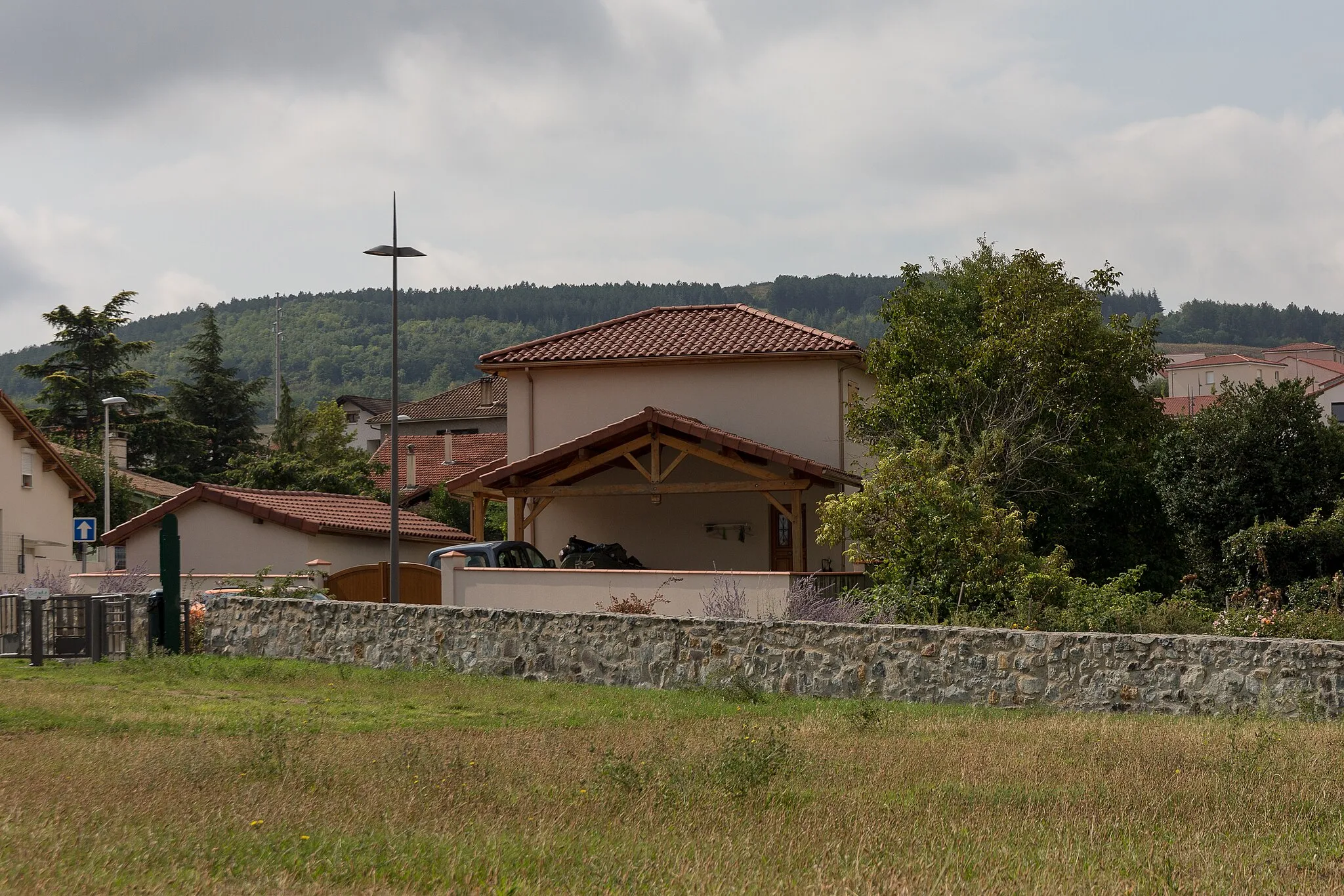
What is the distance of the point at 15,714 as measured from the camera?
13.2m

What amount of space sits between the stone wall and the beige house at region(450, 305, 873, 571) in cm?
791

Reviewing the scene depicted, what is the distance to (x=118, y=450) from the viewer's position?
60.0m

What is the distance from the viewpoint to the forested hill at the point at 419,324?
140875 mm

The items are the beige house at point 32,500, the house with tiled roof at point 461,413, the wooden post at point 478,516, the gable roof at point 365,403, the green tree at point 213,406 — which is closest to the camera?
the wooden post at point 478,516

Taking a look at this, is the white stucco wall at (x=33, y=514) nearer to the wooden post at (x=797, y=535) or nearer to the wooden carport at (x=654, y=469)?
the wooden carport at (x=654, y=469)

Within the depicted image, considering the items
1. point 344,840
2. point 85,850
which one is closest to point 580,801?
point 344,840

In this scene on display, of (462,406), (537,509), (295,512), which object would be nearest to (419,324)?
(462,406)

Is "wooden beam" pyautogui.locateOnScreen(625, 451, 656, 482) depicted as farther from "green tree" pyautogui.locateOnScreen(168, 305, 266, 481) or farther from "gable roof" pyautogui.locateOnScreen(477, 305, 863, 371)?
"green tree" pyautogui.locateOnScreen(168, 305, 266, 481)

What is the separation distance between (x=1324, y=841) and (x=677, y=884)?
384 centimetres

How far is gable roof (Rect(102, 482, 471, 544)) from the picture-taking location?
3325cm

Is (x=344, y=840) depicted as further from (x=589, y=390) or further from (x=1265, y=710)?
(x=589, y=390)

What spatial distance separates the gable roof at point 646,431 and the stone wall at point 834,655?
702cm

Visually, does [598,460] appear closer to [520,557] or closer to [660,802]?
[520,557]

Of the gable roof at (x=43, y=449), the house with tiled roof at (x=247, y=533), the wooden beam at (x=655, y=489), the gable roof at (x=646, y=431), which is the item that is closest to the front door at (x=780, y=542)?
the gable roof at (x=646, y=431)
